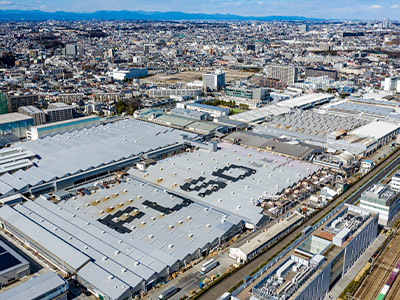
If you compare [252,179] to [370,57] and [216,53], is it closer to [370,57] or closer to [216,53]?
[370,57]

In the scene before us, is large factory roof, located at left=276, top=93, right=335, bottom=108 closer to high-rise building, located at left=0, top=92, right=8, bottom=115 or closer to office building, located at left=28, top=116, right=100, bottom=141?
office building, located at left=28, top=116, right=100, bottom=141

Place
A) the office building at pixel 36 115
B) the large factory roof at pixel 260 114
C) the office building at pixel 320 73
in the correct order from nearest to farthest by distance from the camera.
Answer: the office building at pixel 36 115 → the large factory roof at pixel 260 114 → the office building at pixel 320 73

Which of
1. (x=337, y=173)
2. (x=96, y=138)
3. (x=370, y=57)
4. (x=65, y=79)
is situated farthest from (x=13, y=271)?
(x=370, y=57)

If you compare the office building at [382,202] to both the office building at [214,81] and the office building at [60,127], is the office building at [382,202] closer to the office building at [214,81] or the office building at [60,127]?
the office building at [60,127]

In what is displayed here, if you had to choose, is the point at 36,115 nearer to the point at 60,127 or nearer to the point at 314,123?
the point at 60,127

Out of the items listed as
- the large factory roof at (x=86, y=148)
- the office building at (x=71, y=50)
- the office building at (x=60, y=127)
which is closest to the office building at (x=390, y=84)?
the large factory roof at (x=86, y=148)

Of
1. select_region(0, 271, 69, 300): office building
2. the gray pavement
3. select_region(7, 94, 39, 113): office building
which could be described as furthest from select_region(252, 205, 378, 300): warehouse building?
select_region(7, 94, 39, 113): office building
